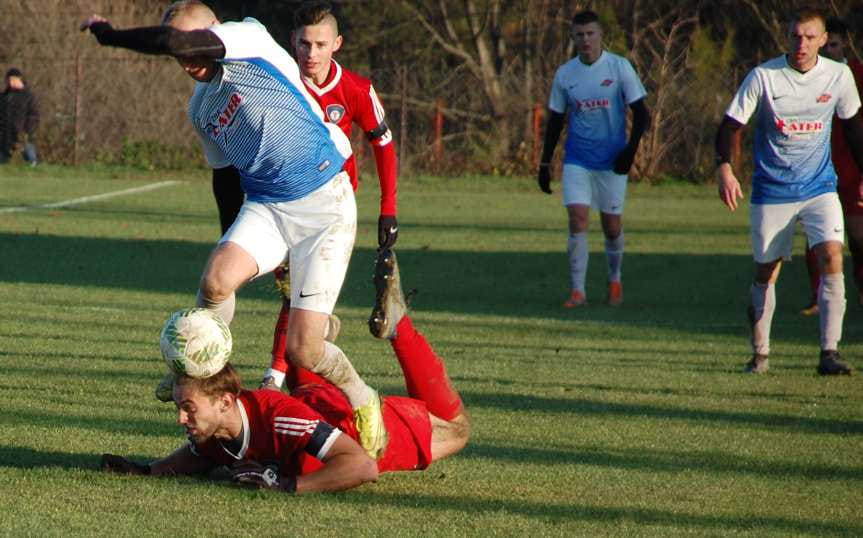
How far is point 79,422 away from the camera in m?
6.69

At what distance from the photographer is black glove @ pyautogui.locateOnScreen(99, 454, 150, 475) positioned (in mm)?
5570

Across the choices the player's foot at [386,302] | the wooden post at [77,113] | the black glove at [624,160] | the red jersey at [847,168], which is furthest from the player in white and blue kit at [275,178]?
the wooden post at [77,113]

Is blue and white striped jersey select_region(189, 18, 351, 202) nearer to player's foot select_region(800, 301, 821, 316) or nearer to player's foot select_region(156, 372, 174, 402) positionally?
player's foot select_region(156, 372, 174, 402)

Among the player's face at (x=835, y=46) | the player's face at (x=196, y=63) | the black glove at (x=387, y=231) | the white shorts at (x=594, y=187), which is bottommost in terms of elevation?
the white shorts at (x=594, y=187)

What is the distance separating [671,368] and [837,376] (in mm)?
1089

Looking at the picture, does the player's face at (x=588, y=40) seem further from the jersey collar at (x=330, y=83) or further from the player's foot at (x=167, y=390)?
the player's foot at (x=167, y=390)

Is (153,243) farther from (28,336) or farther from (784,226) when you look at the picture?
(784,226)

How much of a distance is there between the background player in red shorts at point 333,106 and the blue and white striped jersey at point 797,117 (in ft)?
8.65

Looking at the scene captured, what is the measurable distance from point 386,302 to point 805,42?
3.95 m

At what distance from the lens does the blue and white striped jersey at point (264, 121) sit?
6105 mm

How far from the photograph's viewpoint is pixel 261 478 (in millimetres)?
5410

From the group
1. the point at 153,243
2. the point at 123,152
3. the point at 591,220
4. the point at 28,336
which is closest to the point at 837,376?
the point at 28,336

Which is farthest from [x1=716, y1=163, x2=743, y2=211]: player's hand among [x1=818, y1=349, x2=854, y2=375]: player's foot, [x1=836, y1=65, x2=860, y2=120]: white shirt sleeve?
[x1=818, y1=349, x2=854, y2=375]: player's foot

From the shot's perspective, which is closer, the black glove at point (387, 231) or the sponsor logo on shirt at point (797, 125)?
the black glove at point (387, 231)
